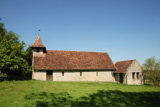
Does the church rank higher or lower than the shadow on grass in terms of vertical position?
higher

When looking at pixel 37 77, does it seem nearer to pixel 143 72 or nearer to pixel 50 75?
pixel 50 75

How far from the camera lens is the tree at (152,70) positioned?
23.3 meters

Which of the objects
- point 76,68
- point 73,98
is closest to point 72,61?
point 76,68

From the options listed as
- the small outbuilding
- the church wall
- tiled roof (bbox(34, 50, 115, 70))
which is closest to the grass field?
the church wall

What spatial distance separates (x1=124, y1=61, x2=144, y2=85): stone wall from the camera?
25.4 metres

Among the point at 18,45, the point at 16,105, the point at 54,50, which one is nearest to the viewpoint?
the point at 16,105

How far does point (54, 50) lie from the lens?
96.0 ft

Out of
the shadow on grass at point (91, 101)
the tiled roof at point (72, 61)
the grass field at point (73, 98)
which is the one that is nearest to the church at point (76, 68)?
the tiled roof at point (72, 61)

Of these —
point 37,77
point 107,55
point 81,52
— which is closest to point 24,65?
point 37,77

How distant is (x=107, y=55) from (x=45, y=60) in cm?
1685

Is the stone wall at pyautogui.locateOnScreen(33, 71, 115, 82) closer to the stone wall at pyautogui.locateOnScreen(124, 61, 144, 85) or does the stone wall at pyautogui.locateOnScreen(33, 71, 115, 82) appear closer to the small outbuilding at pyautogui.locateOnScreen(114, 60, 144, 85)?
the small outbuilding at pyautogui.locateOnScreen(114, 60, 144, 85)

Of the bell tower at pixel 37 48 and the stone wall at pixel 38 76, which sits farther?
the bell tower at pixel 37 48

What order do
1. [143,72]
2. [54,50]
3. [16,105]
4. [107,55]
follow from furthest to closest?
[107,55], [54,50], [143,72], [16,105]

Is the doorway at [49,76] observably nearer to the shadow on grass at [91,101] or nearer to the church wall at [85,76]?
the church wall at [85,76]
